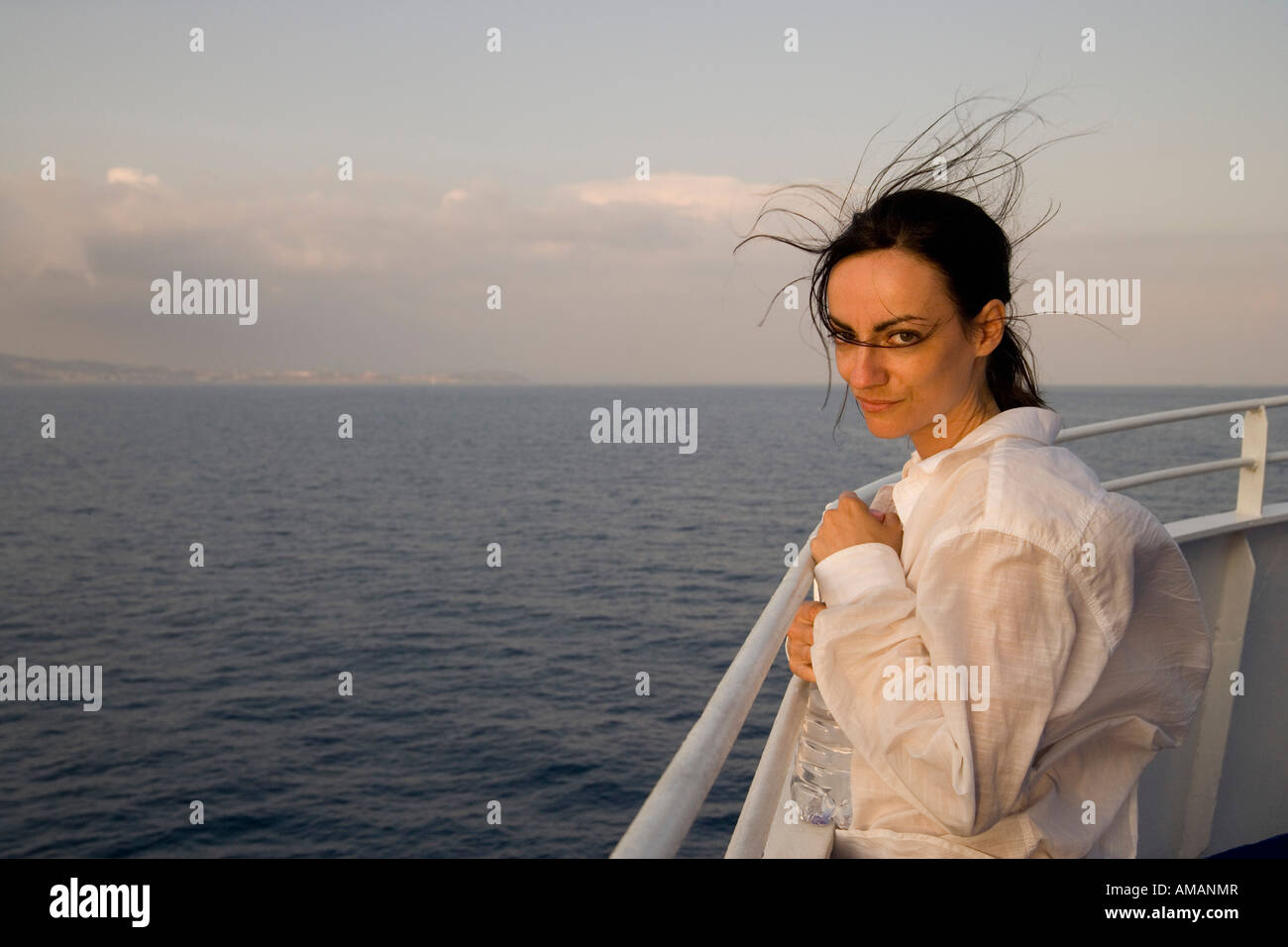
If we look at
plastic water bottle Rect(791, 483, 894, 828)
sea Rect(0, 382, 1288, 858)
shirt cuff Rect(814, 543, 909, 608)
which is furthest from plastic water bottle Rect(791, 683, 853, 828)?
sea Rect(0, 382, 1288, 858)

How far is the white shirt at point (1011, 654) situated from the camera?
1.06 m

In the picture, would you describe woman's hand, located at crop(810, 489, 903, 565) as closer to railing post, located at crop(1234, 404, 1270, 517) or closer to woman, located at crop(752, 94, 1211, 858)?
woman, located at crop(752, 94, 1211, 858)

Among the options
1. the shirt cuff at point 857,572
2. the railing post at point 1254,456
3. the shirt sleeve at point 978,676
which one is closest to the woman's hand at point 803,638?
the shirt cuff at point 857,572

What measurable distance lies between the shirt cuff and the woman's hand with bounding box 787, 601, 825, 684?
0.11 meters

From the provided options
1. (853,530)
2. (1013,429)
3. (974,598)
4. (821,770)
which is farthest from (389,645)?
(974,598)

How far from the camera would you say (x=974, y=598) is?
1.07 m

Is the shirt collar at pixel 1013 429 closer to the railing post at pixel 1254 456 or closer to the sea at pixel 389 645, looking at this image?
the sea at pixel 389 645

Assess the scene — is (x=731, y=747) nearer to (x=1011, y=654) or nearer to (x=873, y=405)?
(x=1011, y=654)

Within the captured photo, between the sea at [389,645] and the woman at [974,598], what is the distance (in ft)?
0.61

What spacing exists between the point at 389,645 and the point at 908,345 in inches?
1214

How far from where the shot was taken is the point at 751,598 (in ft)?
104
